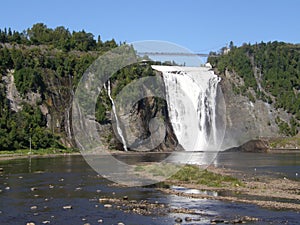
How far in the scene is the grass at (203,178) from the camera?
39.5 metres

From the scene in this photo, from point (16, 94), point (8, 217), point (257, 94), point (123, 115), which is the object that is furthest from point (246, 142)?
point (8, 217)

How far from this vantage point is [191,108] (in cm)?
11475

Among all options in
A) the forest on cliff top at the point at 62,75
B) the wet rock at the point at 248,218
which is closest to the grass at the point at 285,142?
the forest on cliff top at the point at 62,75

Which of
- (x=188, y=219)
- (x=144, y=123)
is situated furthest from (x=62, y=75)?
(x=188, y=219)

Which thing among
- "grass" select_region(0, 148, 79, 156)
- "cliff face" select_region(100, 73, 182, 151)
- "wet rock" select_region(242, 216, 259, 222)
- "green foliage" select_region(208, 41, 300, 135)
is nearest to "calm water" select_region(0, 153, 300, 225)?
"wet rock" select_region(242, 216, 259, 222)

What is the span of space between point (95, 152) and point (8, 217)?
61.8 metres

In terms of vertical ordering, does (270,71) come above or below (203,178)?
above

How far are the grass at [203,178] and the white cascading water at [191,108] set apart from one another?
203 feet

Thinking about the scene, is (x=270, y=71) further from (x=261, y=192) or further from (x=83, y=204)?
(x=83, y=204)

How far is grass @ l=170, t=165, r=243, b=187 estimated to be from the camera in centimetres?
3950

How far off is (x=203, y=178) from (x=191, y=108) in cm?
7327

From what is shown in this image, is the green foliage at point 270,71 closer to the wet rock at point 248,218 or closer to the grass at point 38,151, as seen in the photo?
the grass at point 38,151

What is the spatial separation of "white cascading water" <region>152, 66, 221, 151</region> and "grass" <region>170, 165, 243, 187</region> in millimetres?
62026

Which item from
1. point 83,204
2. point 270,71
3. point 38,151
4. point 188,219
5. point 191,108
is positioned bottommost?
point 188,219
